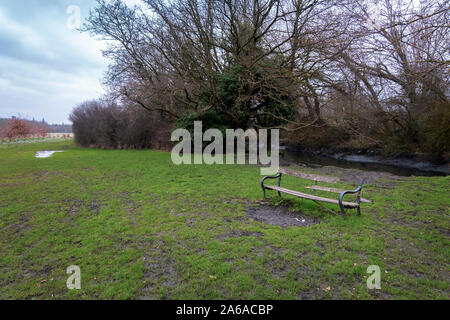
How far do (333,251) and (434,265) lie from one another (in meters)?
1.23

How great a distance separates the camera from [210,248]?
3.71 meters

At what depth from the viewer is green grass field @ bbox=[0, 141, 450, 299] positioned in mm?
2811

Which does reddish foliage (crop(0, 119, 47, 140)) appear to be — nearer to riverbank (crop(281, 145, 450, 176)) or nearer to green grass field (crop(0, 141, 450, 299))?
green grass field (crop(0, 141, 450, 299))

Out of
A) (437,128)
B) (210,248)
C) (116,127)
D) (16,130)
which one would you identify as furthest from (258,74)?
(16,130)

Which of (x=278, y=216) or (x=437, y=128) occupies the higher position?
(x=437, y=128)

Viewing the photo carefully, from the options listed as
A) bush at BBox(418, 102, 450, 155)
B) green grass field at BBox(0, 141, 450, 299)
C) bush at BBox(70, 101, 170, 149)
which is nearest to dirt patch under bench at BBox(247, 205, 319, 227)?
green grass field at BBox(0, 141, 450, 299)

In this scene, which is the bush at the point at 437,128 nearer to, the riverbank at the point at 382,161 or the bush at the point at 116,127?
the riverbank at the point at 382,161

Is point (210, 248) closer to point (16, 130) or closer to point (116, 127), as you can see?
point (116, 127)

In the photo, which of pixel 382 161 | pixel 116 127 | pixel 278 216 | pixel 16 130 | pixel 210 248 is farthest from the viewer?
pixel 16 130

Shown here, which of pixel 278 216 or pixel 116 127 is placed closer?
pixel 278 216

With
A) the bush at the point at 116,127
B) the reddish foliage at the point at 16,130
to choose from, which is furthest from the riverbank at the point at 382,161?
the reddish foliage at the point at 16,130

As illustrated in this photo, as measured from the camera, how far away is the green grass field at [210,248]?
281 centimetres

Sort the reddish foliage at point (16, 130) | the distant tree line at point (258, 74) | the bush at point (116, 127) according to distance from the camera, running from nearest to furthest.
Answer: the distant tree line at point (258, 74)
the bush at point (116, 127)
the reddish foliage at point (16, 130)
